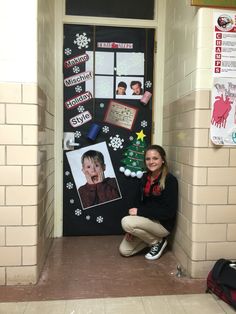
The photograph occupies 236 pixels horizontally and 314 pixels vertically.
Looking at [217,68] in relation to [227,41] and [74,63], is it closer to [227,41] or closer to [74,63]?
[227,41]

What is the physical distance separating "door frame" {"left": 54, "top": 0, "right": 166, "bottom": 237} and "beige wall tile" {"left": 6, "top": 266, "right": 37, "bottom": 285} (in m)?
0.99

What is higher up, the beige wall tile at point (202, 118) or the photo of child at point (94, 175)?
the beige wall tile at point (202, 118)

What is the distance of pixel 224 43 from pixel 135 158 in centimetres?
135

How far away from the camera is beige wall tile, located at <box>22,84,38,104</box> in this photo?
2.20 meters

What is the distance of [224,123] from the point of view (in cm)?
235

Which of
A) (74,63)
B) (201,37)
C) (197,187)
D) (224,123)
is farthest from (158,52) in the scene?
(197,187)

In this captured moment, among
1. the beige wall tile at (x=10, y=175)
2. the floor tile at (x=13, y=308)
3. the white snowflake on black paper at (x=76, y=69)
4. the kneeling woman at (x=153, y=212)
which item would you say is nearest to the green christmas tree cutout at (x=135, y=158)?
the kneeling woman at (x=153, y=212)

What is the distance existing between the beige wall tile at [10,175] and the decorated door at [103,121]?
3.39 ft

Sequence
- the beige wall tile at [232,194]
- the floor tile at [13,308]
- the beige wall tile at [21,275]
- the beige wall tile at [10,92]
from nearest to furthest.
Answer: the floor tile at [13,308]
the beige wall tile at [10,92]
the beige wall tile at [21,275]
the beige wall tile at [232,194]

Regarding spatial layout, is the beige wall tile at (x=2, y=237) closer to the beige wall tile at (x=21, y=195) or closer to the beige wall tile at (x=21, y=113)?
the beige wall tile at (x=21, y=195)

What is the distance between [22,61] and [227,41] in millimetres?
1330

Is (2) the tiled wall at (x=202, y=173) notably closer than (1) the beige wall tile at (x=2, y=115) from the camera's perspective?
No

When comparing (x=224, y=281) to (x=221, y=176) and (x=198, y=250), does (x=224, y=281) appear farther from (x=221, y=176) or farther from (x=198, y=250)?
(x=221, y=176)

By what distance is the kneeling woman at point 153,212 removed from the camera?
273cm
